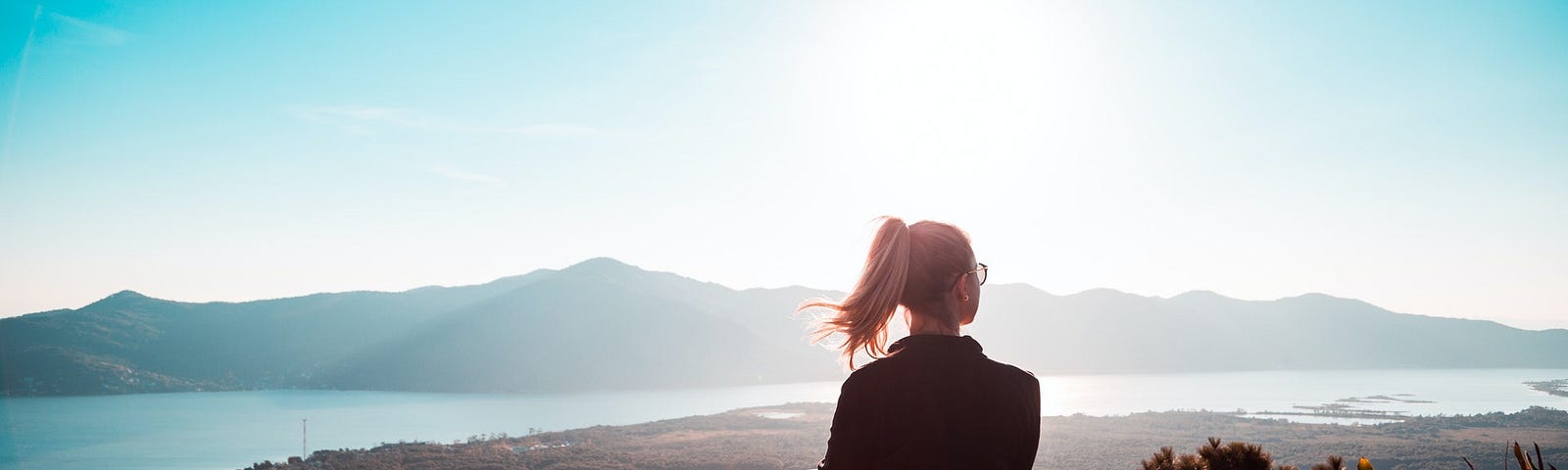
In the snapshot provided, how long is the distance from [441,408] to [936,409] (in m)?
113

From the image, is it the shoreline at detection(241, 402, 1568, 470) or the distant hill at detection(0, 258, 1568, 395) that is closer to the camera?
the shoreline at detection(241, 402, 1568, 470)

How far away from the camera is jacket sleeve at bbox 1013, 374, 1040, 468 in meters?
1.45

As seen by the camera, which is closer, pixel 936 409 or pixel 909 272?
pixel 936 409

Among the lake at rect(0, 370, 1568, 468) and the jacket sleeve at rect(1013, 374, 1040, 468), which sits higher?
the jacket sleeve at rect(1013, 374, 1040, 468)

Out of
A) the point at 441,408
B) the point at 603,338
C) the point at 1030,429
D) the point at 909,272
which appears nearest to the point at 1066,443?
the point at 1030,429

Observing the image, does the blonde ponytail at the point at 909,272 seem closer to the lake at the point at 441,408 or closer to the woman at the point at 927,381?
the woman at the point at 927,381

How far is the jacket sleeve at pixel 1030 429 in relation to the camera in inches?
57.0

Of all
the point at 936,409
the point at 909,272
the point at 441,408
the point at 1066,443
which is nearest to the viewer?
the point at 936,409

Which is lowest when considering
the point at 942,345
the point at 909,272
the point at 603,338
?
the point at 603,338

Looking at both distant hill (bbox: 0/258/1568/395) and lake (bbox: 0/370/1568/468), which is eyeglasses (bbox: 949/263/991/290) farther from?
distant hill (bbox: 0/258/1568/395)

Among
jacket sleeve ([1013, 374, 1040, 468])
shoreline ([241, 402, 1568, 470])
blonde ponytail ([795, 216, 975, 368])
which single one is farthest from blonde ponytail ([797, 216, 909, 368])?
shoreline ([241, 402, 1568, 470])

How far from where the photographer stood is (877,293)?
148 centimetres

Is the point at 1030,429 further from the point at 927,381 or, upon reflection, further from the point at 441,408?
the point at 441,408

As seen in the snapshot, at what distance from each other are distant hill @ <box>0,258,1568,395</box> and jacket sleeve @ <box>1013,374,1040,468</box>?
13687 cm
